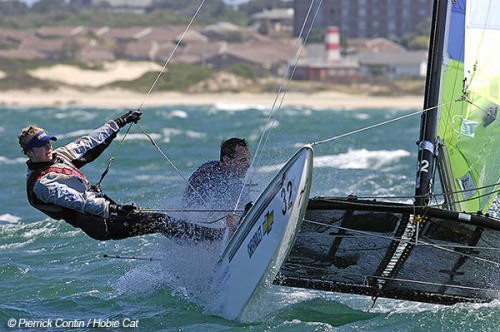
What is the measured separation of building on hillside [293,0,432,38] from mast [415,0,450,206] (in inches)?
3230

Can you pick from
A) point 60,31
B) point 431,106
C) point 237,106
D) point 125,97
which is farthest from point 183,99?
point 431,106

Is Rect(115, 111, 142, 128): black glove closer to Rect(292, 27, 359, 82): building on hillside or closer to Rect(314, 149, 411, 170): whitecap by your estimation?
Rect(314, 149, 411, 170): whitecap

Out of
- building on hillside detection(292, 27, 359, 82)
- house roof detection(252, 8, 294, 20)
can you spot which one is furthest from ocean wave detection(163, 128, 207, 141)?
house roof detection(252, 8, 294, 20)

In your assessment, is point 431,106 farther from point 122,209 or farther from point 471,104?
point 122,209

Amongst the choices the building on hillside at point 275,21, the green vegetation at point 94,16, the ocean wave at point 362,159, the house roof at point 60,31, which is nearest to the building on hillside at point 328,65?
the building on hillside at point 275,21

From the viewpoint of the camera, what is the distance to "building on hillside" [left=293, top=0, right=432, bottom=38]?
90000 mm

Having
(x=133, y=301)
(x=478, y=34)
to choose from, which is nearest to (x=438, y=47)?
(x=478, y=34)

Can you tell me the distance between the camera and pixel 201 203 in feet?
23.5

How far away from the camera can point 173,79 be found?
229 ft

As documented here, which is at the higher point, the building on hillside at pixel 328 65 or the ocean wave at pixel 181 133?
the ocean wave at pixel 181 133

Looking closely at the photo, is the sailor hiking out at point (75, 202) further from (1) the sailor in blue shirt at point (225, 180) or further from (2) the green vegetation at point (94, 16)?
(2) the green vegetation at point (94, 16)

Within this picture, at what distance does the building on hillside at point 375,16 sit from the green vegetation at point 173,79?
18.4 meters

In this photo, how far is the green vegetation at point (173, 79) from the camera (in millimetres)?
67631

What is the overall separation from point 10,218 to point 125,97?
53.3m
